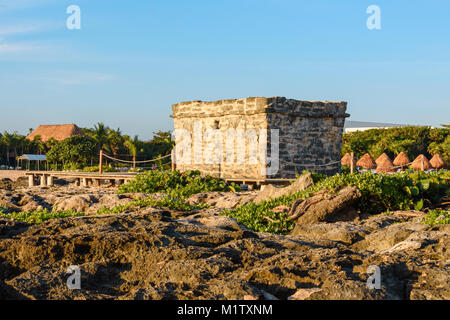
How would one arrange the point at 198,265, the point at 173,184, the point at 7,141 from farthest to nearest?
1. the point at 7,141
2. the point at 173,184
3. the point at 198,265

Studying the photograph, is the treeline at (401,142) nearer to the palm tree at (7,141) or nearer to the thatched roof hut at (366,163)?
the thatched roof hut at (366,163)

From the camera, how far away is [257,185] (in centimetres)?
1373

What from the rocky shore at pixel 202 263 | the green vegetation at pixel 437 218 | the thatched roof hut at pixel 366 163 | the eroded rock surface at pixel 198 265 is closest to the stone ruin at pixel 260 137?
the green vegetation at pixel 437 218

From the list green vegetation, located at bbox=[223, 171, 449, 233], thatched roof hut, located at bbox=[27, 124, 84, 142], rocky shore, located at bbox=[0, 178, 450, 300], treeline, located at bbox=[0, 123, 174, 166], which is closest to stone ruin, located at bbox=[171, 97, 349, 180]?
green vegetation, located at bbox=[223, 171, 449, 233]

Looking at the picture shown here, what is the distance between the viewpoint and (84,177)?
1812 centimetres


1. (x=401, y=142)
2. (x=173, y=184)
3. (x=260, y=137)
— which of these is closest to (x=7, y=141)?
(x=401, y=142)

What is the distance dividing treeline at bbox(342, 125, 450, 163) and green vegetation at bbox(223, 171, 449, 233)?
31.6m

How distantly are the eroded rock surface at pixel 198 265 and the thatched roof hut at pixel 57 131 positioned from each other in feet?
152

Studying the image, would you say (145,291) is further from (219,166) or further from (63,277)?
(219,166)

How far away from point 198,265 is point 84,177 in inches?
606

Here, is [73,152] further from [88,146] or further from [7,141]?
[7,141]

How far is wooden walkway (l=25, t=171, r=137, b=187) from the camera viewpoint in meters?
16.4

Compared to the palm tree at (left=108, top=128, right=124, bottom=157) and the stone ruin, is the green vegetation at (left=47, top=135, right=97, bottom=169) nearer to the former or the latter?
the palm tree at (left=108, top=128, right=124, bottom=157)
